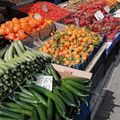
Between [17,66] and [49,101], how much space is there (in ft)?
1.77

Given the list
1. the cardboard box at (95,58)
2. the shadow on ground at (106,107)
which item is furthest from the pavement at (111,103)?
the cardboard box at (95,58)

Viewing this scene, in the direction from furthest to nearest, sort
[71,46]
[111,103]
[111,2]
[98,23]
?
1. [111,2]
2. [98,23]
3. [111,103]
4. [71,46]

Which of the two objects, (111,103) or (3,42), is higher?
(3,42)

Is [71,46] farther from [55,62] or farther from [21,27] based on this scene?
[21,27]

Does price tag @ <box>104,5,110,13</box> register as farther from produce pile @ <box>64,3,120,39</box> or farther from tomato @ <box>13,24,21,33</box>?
tomato @ <box>13,24,21,33</box>

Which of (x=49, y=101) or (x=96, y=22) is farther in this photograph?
(x=96, y=22)

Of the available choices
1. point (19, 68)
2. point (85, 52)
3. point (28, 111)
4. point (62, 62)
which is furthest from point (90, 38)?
point (28, 111)

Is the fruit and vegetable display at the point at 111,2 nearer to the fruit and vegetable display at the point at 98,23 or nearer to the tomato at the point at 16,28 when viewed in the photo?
the fruit and vegetable display at the point at 98,23

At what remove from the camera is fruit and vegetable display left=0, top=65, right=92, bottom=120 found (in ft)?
8.46

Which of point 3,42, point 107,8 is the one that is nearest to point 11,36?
point 3,42

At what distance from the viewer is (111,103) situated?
4.40m

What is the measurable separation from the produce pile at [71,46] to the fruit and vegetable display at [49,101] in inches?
29.1

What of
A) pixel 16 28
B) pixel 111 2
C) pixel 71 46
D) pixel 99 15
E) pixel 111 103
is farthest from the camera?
pixel 111 2

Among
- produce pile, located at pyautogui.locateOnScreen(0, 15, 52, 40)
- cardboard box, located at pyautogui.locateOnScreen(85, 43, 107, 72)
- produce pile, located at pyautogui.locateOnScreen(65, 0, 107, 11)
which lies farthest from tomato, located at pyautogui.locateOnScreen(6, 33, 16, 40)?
produce pile, located at pyautogui.locateOnScreen(65, 0, 107, 11)
